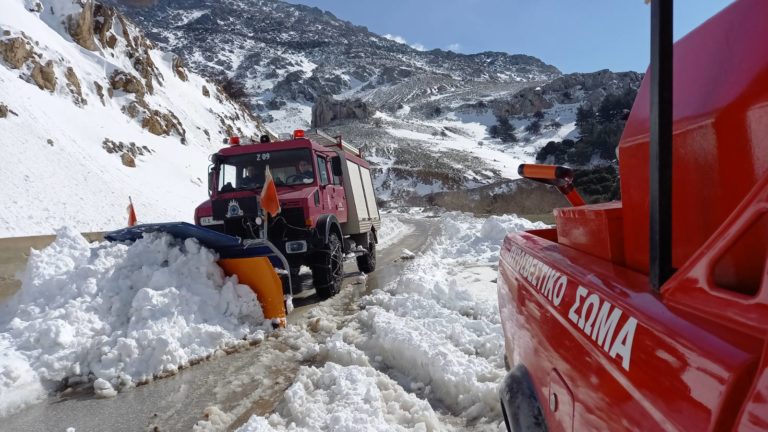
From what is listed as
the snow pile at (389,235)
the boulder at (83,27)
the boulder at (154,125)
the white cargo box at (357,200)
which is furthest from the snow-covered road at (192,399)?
the boulder at (83,27)

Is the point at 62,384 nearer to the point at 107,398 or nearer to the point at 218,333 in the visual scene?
the point at 107,398

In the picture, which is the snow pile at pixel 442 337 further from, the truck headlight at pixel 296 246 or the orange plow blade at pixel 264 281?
the truck headlight at pixel 296 246

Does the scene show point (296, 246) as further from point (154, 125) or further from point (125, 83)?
point (125, 83)

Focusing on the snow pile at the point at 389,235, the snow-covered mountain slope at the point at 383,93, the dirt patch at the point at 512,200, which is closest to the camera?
the snow pile at the point at 389,235

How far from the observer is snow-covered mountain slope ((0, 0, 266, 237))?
595 inches

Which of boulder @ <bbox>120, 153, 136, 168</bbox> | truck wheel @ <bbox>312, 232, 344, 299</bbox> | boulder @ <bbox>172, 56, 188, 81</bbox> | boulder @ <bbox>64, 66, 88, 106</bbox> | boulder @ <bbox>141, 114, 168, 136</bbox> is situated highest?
boulder @ <bbox>172, 56, 188, 81</bbox>

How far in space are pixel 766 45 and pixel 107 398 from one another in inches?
182

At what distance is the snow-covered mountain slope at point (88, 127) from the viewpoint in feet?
49.6

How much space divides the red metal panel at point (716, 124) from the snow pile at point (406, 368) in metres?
2.11

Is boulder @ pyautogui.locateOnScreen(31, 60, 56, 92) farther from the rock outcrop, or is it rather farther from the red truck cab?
the rock outcrop

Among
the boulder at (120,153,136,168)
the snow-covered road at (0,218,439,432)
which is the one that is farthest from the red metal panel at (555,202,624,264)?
the boulder at (120,153,136,168)

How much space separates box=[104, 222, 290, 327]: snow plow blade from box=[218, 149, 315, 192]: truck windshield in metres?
1.96

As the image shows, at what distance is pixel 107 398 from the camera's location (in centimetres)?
395

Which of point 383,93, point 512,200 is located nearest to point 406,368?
point 512,200
